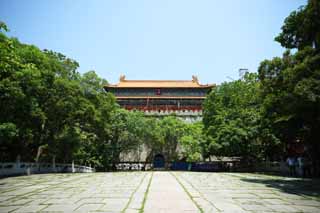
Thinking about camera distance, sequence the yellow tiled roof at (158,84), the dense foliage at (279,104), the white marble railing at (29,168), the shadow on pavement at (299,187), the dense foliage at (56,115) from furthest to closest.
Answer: the yellow tiled roof at (158,84)
the white marble railing at (29,168)
the dense foliage at (56,115)
the dense foliage at (279,104)
the shadow on pavement at (299,187)

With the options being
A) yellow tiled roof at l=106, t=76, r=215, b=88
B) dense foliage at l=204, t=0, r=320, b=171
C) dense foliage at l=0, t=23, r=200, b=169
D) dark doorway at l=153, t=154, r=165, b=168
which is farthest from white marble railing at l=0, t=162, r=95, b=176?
yellow tiled roof at l=106, t=76, r=215, b=88

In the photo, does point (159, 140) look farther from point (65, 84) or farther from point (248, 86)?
point (65, 84)

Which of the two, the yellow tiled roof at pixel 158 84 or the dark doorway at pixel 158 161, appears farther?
the yellow tiled roof at pixel 158 84

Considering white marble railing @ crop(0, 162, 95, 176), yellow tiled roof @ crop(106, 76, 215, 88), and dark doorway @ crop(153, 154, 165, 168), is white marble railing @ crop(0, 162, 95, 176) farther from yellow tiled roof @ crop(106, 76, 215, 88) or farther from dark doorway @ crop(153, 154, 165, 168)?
yellow tiled roof @ crop(106, 76, 215, 88)

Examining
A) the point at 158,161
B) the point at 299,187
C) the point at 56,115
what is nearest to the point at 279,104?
the point at 299,187

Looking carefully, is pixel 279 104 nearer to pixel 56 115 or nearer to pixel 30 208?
pixel 30 208

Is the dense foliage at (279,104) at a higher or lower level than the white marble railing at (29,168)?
higher

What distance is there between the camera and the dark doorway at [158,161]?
26.2 m

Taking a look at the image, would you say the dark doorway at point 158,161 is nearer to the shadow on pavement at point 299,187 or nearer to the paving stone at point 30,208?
the shadow on pavement at point 299,187

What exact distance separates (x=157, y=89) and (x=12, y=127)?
78.5 ft

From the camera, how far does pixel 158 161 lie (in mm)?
26516

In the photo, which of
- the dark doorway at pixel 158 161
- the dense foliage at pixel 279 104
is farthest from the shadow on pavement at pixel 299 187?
the dark doorway at pixel 158 161

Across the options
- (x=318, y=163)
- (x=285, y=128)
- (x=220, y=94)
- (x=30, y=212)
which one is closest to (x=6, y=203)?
(x=30, y=212)

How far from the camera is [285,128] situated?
11.2 meters
